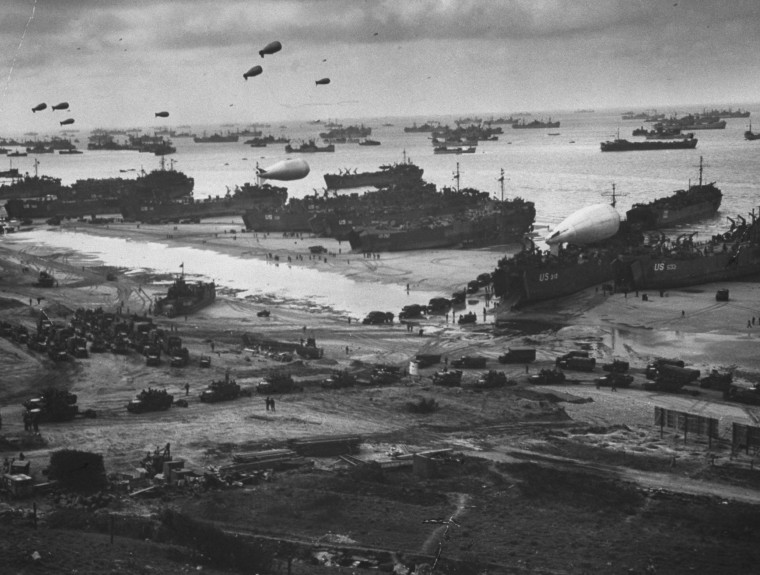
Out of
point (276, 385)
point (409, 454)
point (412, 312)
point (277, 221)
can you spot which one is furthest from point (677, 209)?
point (409, 454)

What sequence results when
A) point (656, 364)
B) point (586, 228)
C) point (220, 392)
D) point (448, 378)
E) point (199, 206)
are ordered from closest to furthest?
point (220, 392), point (448, 378), point (656, 364), point (586, 228), point (199, 206)

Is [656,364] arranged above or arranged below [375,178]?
below

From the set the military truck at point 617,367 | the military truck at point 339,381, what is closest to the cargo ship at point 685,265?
the military truck at point 617,367

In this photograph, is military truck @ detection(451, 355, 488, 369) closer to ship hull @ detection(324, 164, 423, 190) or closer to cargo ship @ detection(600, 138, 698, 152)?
ship hull @ detection(324, 164, 423, 190)

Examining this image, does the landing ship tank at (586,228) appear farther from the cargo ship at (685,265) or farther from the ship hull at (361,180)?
the ship hull at (361,180)

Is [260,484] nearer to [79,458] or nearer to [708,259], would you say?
[79,458]

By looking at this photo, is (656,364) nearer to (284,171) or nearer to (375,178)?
(284,171)

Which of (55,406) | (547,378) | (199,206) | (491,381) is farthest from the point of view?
(199,206)
